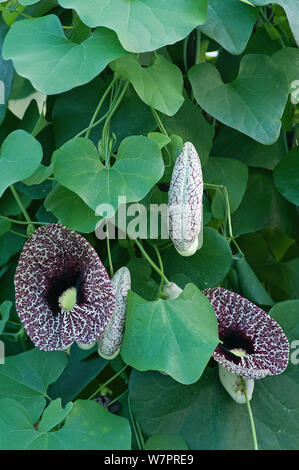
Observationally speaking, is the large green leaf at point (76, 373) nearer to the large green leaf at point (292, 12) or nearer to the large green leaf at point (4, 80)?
the large green leaf at point (4, 80)

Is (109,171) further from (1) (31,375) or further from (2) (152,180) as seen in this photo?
(1) (31,375)

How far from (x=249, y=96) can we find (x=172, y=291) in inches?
10.7

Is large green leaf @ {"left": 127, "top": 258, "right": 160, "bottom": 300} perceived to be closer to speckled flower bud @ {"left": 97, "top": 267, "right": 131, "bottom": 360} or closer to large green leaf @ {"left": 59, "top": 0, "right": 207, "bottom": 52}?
speckled flower bud @ {"left": 97, "top": 267, "right": 131, "bottom": 360}

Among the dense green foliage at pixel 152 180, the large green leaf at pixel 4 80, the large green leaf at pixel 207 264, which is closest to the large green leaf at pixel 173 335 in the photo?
the dense green foliage at pixel 152 180

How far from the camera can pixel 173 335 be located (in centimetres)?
74

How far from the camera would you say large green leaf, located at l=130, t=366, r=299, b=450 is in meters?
0.85

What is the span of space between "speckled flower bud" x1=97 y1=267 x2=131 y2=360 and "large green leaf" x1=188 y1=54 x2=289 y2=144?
237mm

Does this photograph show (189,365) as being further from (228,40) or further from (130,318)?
(228,40)

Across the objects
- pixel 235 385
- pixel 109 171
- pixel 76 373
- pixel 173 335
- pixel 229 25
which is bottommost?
pixel 76 373

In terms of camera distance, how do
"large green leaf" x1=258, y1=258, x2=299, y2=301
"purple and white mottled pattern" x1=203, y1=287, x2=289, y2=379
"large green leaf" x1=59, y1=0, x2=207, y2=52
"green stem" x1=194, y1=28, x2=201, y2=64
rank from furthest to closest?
"large green leaf" x1=258, y1=258, x2=299, y2=301 → "green stem" x1=194, y1=28, x2=201, y2=64 → "purple and white mottled pattern" x1=203, y1=287, x2=289, y2=379 → "large green leaf" x1=59, y1=0, x2=207, y2=52

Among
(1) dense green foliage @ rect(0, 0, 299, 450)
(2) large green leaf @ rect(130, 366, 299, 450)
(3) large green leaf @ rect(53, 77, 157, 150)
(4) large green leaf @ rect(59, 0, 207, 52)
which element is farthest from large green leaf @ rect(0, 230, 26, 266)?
(4) large green leaf @ rect(59, 0, 207, 52)

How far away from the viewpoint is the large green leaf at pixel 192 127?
894 mm

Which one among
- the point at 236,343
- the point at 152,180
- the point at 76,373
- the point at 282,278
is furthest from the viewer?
the point at 282,278

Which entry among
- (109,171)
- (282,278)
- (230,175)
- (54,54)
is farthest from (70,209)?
(282,278)
